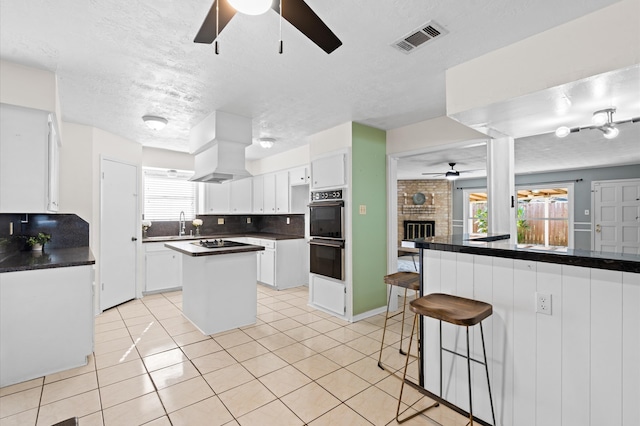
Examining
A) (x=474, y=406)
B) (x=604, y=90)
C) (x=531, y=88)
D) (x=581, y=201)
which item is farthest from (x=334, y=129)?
(x=581, y=201)

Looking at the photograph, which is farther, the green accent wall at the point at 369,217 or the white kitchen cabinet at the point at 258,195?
the white kitchen cabinet at the point at 258,195

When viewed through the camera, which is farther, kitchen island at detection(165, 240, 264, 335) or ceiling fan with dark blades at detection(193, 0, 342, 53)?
kitchen island at detection(165, 240, 264, 335)

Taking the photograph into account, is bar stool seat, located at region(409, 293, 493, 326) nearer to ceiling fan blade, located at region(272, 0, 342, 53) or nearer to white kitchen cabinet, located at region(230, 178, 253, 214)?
ceiling fan blade, located at region(272, 0, 342, 53)

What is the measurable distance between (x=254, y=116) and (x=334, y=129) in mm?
1065

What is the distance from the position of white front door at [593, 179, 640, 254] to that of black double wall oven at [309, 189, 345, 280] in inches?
264

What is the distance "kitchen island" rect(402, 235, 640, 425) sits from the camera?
1423mm

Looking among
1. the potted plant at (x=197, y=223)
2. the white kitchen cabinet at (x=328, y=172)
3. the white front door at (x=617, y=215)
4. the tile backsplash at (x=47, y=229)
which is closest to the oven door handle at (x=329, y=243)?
the white kitchen cabinet at (x=328, y=172)

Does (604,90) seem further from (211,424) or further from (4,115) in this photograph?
(4,115)

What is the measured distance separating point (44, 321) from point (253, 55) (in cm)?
271

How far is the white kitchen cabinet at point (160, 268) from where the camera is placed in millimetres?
4789

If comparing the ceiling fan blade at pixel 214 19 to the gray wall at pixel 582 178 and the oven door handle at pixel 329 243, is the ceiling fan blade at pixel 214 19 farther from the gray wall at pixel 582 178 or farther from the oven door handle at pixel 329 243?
the gray wall at pixel 582 178

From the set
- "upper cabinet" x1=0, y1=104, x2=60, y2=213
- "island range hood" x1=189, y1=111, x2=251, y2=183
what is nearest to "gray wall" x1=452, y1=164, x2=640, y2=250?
"island range hood" x1=189, y1=111, x2=251, y2=183

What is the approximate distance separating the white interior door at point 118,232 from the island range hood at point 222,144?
4.87 feet

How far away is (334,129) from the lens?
3.96 meters
